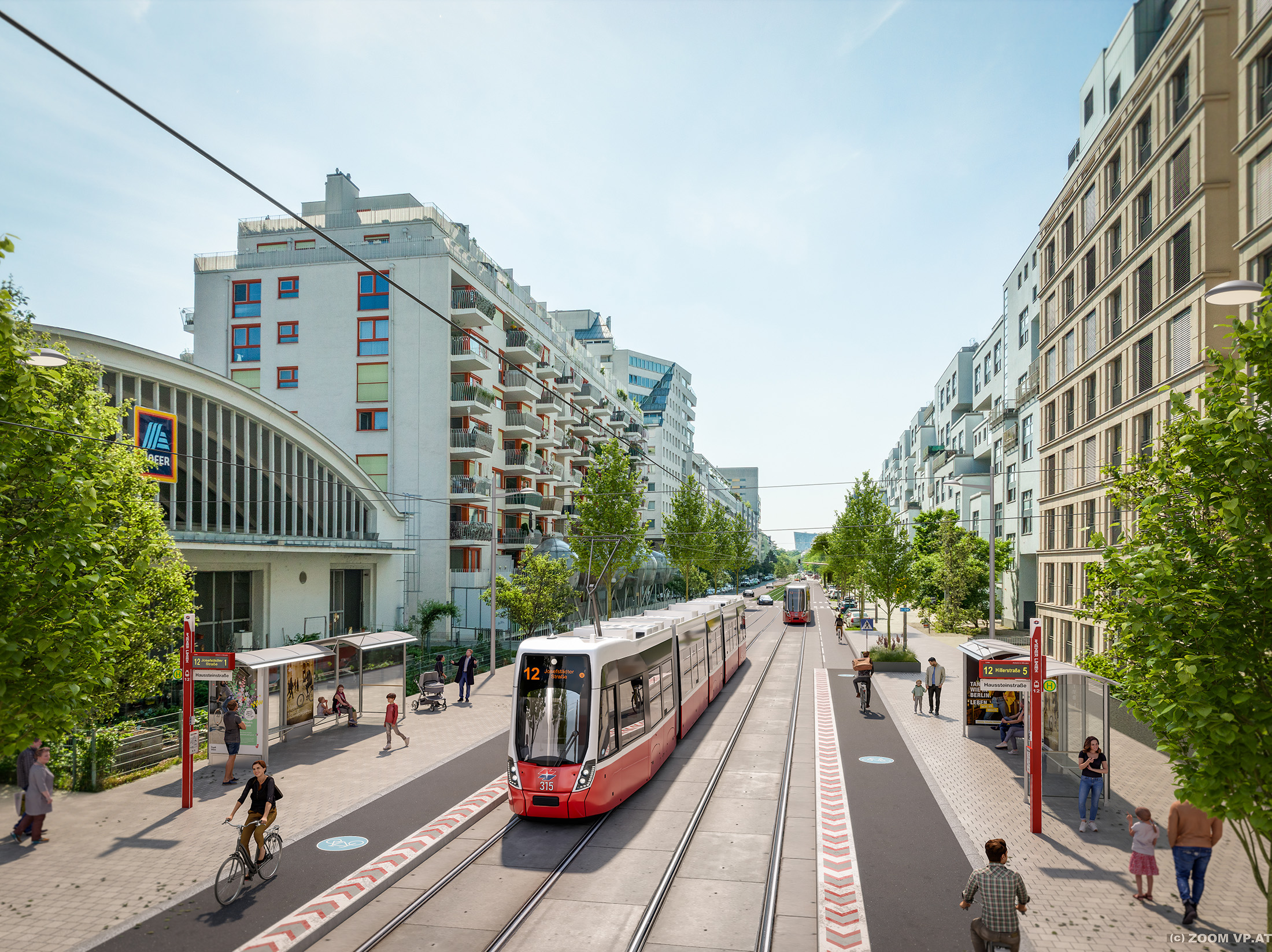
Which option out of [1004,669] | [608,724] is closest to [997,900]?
[608,724]

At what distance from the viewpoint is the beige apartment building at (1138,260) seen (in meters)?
23.5

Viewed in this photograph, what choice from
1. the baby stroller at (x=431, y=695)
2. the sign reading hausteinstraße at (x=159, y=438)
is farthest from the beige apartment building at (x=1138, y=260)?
the sign reading hausteinstraße at (x=159, y=438)

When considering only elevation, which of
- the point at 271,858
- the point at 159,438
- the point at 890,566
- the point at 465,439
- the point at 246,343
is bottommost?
the point at 271,858

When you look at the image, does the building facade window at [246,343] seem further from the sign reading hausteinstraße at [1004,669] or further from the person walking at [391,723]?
the sign reading hausteinstraße at [1004,669]

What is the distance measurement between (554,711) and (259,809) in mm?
4577

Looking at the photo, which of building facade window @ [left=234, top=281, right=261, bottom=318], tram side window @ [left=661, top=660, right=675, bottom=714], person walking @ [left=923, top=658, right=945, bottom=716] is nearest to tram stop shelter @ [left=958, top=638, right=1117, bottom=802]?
person walking @ [left=923, top=658, right=945, bottom=716]

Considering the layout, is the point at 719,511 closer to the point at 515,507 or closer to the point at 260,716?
the point at 515,507

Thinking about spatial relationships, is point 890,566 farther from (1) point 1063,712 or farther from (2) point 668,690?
(2) point 668,690

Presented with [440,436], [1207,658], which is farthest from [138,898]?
[440,436]

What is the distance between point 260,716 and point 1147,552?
16911mm

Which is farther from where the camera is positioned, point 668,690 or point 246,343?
point 246,343

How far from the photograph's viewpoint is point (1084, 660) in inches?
548

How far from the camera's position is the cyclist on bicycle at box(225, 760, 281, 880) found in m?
11.1

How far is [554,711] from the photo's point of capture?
44.8ft
